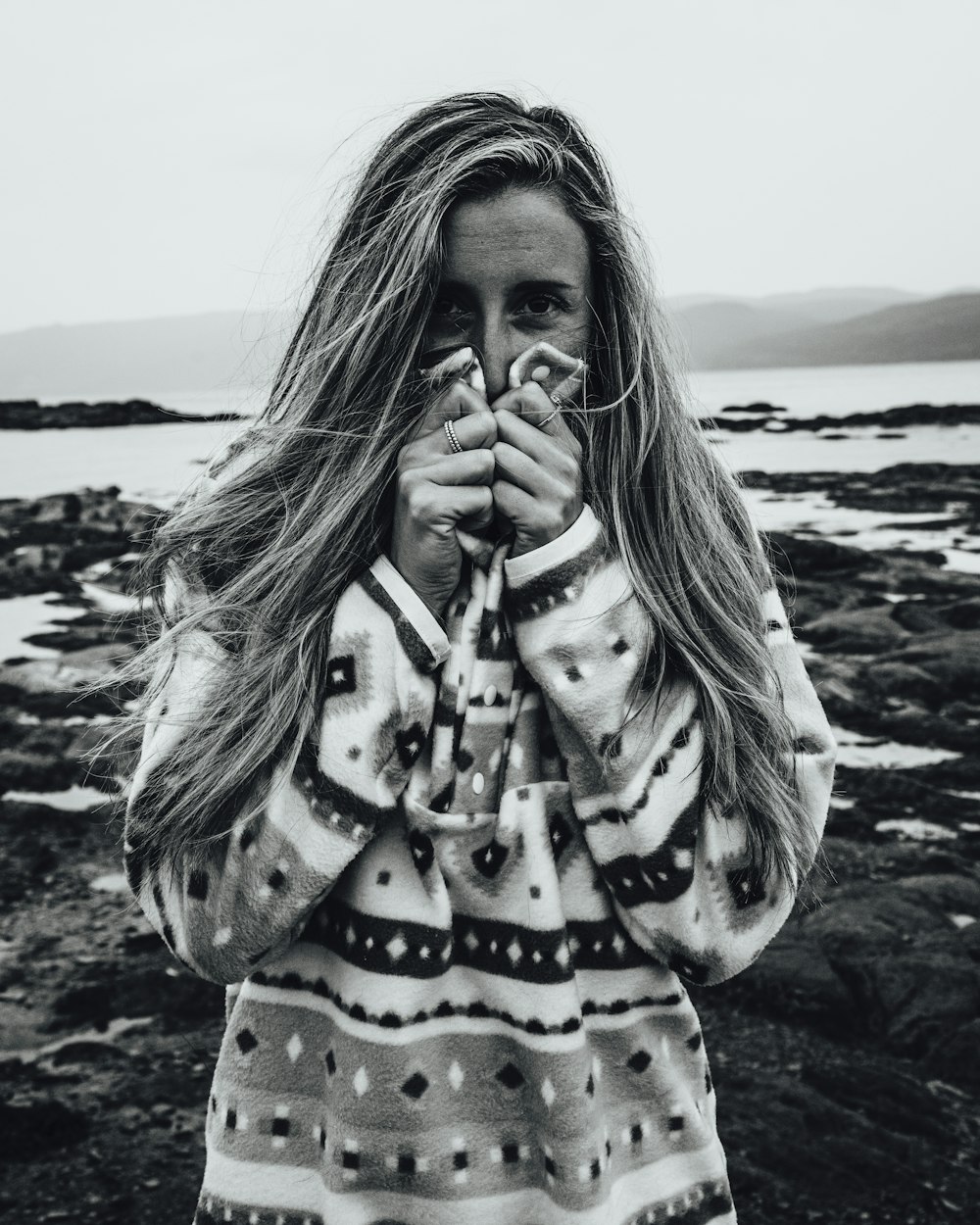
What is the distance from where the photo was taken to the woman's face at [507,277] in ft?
4.62

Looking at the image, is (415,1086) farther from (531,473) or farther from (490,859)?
(531,473)

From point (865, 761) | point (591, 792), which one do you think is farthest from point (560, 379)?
point (865, 761)

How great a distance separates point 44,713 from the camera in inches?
230

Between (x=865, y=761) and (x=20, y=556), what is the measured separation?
27.8 ft

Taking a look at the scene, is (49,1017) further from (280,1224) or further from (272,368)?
(272,368)

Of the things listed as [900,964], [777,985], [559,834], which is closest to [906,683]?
[900,964]

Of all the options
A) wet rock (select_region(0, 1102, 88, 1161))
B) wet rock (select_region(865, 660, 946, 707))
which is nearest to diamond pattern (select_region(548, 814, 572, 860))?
wet rock (select_region(0, 1102, 88, 1161))

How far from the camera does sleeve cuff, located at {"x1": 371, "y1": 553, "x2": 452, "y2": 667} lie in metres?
1.32

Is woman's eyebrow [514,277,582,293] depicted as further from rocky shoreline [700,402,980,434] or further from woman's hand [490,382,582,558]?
rocky shoreline [700,402,980,434]

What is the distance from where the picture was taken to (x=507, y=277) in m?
1.40

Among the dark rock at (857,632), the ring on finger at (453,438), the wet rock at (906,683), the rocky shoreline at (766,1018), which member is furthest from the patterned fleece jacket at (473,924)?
the dark rock at (857,632)

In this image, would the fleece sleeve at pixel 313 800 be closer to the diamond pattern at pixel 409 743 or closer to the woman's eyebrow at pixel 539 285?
the diamond pattern at pixel 409 743

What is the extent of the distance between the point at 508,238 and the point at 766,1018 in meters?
2.65

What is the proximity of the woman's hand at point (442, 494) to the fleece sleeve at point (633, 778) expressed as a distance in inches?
3.5
